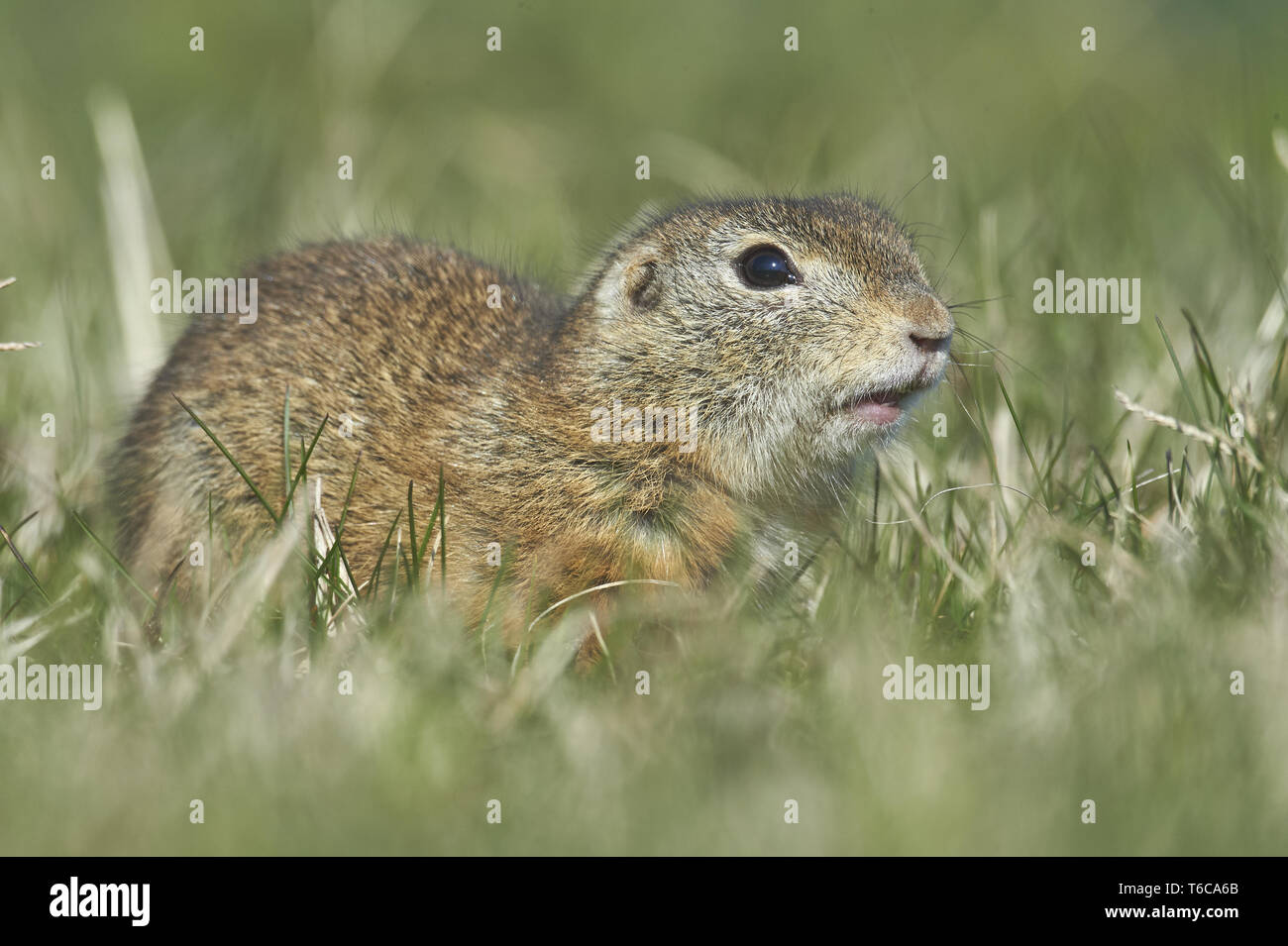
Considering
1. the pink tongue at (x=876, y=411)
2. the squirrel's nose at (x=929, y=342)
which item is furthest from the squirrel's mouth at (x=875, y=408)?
the squirrel's nose at (x=929, y=342)

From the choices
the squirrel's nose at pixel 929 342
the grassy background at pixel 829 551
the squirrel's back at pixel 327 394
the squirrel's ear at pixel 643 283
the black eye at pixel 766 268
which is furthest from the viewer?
the squirrel's back at pixel 327 394

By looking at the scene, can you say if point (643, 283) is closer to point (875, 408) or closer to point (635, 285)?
point (635, 285)

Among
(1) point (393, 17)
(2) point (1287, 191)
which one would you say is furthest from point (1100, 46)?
(1) point (393, 17)

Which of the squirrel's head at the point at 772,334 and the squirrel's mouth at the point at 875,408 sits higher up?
the squirrel's head at the point at 772,334

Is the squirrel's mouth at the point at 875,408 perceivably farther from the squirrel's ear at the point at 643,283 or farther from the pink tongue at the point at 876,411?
the squirrel's ear at the point at 643,283

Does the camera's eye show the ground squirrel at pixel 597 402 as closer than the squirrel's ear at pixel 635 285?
Yes

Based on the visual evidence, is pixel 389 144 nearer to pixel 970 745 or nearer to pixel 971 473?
pixel 971 473

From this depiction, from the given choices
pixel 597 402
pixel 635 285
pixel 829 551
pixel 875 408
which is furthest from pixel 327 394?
pixel 875 408

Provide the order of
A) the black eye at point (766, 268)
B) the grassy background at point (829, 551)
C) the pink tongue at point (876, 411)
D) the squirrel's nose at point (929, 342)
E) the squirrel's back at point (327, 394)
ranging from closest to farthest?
the grassy background at point (829, 551)
the squirrel's nose at point (929, 342)
the pink tongue at point (876, 411)
the black eye at point (766, 268)
the squirrel's back at point (327, 394)
